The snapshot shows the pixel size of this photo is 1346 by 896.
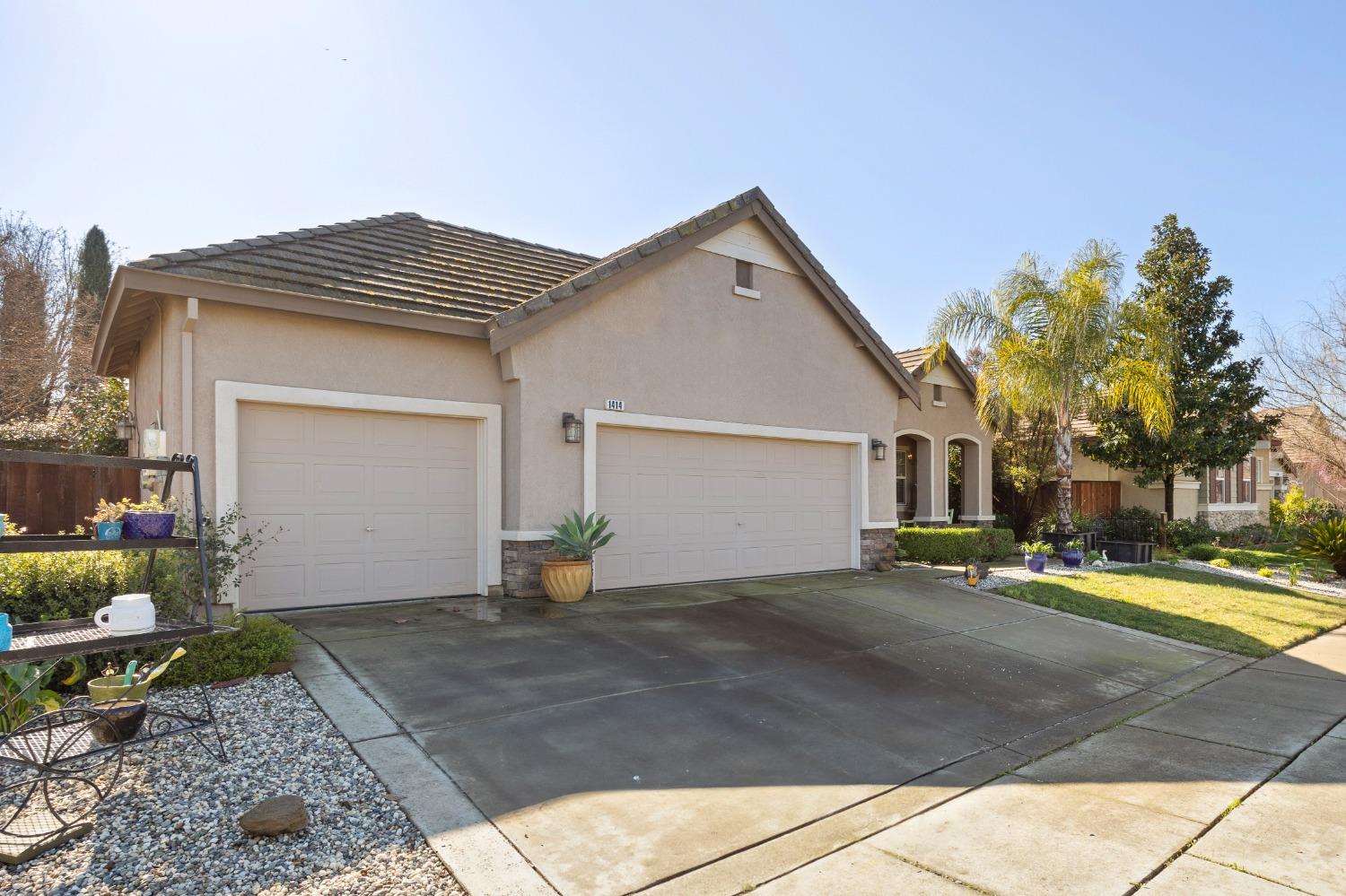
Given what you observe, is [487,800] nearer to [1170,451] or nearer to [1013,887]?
[1013,887]

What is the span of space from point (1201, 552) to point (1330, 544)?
3.49 m

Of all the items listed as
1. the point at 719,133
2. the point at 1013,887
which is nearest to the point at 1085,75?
the point at 719,133

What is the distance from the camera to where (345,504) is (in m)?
8.84

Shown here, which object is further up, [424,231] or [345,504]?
[424,231]

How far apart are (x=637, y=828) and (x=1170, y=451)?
67.7ft

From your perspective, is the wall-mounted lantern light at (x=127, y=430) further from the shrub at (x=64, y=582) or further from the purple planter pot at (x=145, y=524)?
the purple planter pot at (x=145, y=524)

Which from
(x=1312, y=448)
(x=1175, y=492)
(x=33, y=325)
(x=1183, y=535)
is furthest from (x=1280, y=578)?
(x=33, y=325)

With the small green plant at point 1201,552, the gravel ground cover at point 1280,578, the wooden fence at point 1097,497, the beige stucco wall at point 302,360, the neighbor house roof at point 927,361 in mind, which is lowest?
the gravel ground cover at point 1280,578

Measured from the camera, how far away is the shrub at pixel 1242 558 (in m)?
17.8

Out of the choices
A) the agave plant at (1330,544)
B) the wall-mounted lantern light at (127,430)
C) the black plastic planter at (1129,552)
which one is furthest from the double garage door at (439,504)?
the agave plant at (1330,544)

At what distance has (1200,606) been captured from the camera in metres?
11.5

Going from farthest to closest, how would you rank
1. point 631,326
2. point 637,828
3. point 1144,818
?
1. point 631,326
2. point 1144,818
3. point 637,828

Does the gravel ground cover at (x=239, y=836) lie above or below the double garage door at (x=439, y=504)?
below

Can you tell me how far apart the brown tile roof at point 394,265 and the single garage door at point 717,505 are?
2698 mm
